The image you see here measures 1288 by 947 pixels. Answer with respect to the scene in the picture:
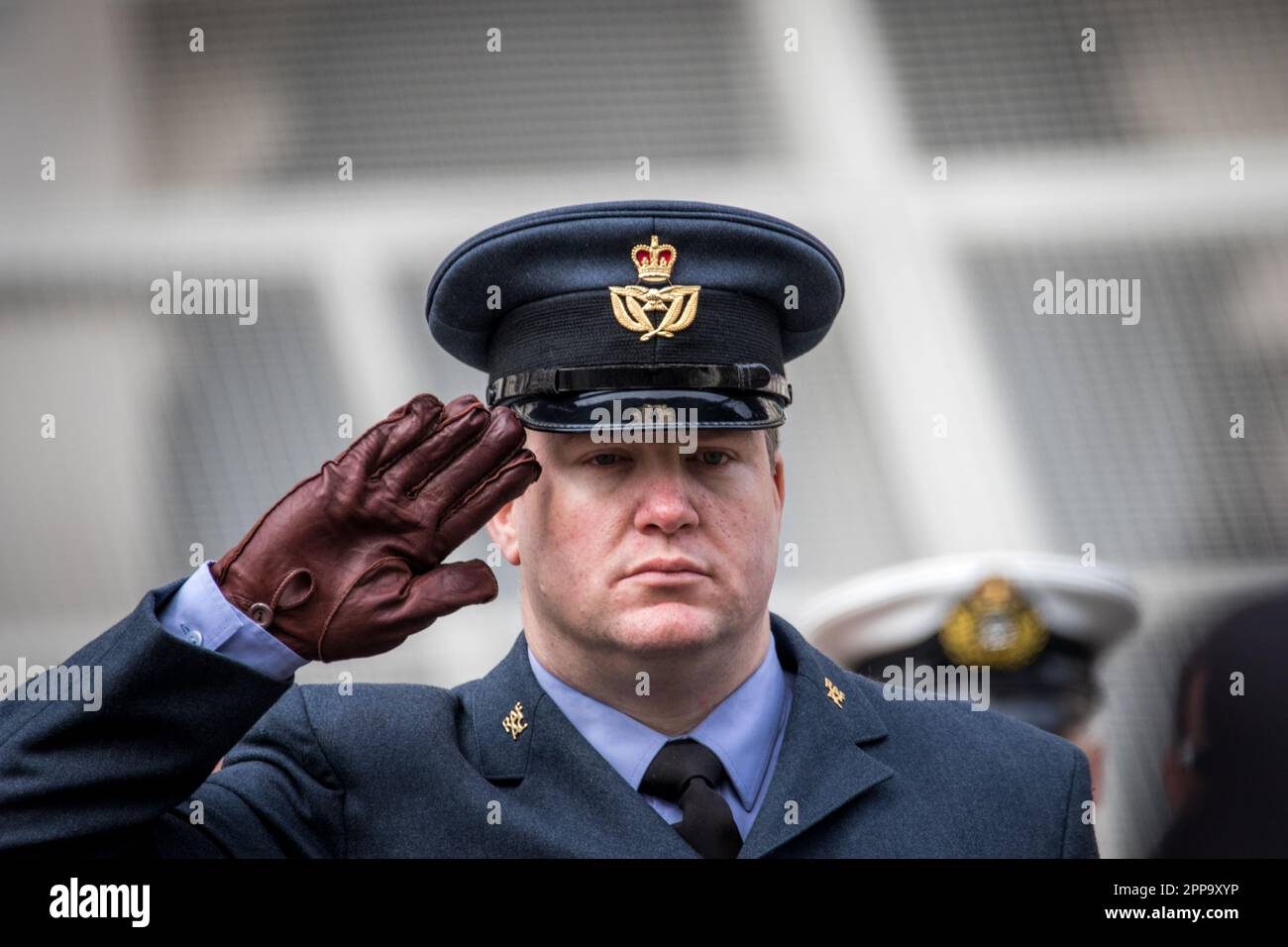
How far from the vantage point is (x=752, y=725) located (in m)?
2.00

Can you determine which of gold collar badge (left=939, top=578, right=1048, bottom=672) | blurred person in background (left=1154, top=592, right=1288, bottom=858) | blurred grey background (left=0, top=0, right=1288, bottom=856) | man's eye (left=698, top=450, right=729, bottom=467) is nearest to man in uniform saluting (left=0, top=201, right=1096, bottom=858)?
man's eye (left=698, top=450, right=729, bottom=467)

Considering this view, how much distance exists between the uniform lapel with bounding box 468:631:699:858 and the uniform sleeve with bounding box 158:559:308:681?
1.14 feet

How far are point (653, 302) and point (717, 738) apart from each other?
0.53m

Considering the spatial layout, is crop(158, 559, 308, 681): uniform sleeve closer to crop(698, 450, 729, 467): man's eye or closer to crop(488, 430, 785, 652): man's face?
crop(488, 430, 785, 652): man's face

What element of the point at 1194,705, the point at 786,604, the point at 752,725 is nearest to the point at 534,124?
the point at 786,604

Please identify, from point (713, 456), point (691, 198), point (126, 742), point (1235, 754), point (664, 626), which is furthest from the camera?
point (691, 198)

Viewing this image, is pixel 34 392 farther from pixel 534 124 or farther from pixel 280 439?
pixel 534 124

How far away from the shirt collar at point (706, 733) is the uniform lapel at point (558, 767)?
2 centimetres

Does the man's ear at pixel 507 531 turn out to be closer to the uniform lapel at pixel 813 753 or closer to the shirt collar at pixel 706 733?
the shirt collar at pixel 706 733

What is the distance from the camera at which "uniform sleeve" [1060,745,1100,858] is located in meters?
2.02

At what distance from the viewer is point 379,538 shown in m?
1.74

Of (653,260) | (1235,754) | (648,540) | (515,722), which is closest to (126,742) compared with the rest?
(515,722)

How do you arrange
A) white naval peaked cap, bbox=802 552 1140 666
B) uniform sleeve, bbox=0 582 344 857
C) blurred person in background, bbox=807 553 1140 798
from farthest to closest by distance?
1. white naval peaked cap, bbox=802 552 1140 666
2. blurred person in background, bbox=807 553 1140 798
3. uniform sleeve, bbox=0 582 344 857

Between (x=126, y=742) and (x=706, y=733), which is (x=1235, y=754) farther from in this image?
(x=126, y=742)
